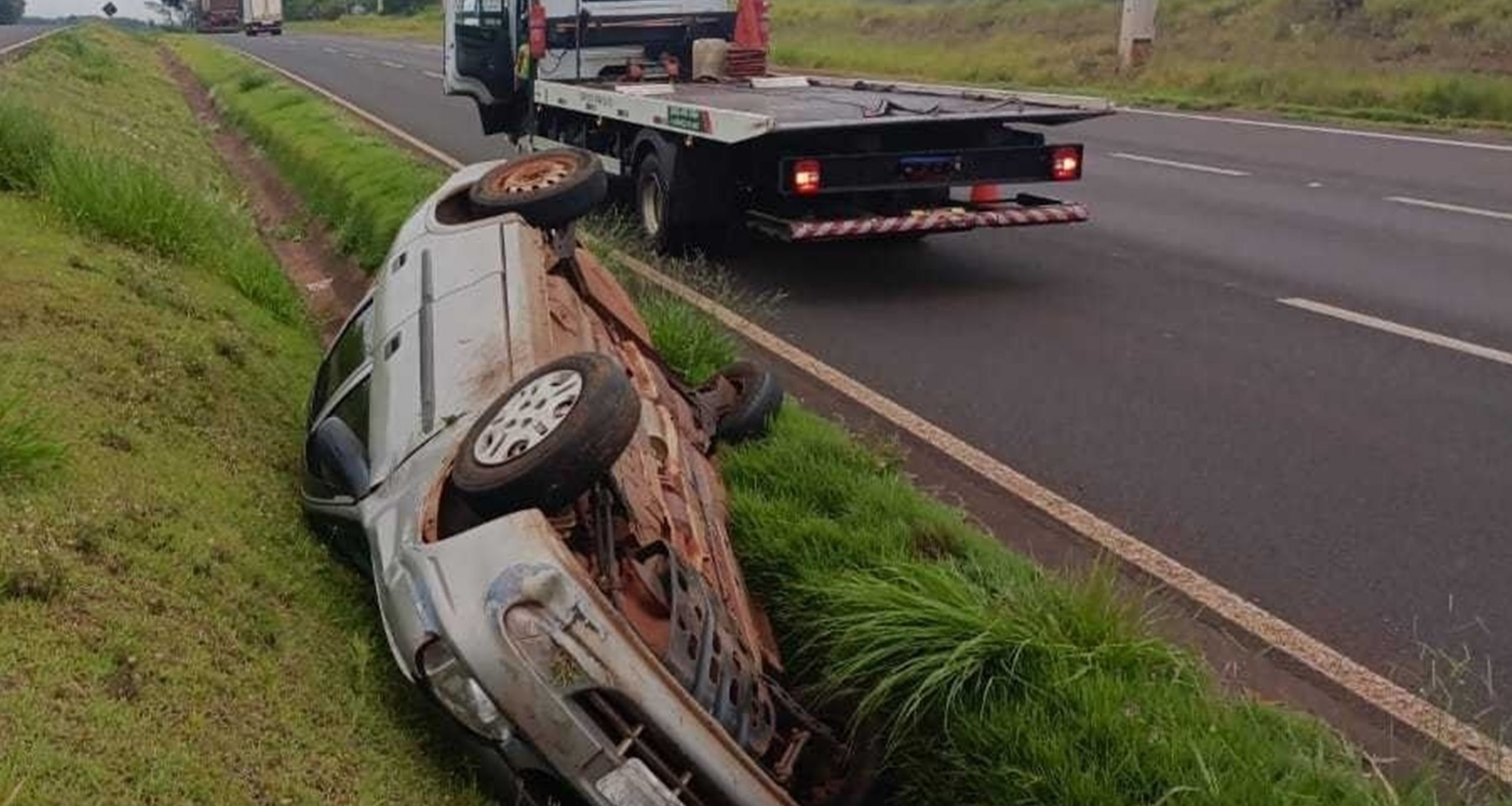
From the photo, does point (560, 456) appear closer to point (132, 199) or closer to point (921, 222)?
point (132, 199)

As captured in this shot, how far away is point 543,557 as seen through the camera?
307 centimetres

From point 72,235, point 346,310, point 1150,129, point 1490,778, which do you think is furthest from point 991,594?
point 1150,129

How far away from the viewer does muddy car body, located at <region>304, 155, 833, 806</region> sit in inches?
117

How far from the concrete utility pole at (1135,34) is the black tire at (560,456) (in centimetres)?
2324

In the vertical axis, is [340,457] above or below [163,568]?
above

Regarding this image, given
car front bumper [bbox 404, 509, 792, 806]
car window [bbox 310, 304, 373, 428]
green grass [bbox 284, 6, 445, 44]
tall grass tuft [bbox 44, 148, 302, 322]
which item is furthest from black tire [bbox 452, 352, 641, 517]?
green grass [bbox 284, 6, 445, 44]

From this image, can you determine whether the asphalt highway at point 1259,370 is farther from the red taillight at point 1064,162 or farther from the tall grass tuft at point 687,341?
the tall grass tuft at point 687,341

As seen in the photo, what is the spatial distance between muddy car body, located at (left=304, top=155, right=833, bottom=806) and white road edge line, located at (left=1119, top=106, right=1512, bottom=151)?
1350 centimetres

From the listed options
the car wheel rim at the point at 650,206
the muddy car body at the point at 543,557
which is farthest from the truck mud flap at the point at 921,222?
the muddy car body at the point at 543,557

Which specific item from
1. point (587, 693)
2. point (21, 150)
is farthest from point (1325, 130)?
point (587, 693)

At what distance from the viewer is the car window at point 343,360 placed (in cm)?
485

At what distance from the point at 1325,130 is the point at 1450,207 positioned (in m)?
6.27

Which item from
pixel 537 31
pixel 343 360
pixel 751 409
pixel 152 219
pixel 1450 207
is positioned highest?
pixel 537 31

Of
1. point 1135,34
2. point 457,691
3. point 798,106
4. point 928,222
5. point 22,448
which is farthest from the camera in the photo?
point 1135,34
